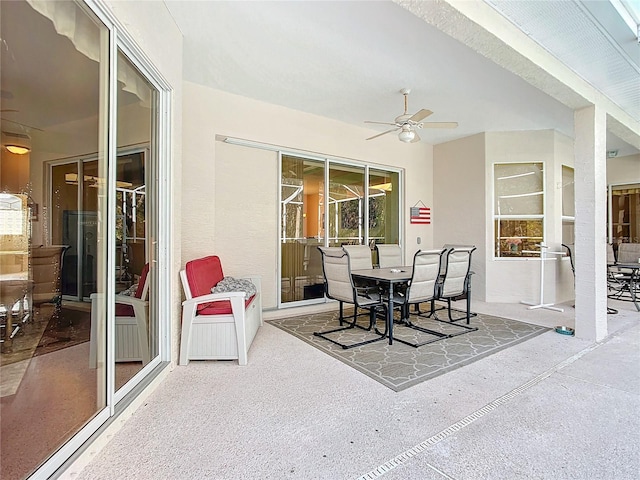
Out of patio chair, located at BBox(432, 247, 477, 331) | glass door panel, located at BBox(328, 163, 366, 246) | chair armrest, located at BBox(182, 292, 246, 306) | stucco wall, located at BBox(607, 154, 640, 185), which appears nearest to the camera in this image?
chair armrest, located at BBox(182, 292, 246, 306)

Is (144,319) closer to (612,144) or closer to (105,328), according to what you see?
(105,328)

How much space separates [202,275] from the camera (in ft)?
11.0

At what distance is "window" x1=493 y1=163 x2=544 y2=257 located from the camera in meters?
5.93

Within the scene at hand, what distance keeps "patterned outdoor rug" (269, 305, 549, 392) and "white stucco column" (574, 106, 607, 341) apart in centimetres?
55

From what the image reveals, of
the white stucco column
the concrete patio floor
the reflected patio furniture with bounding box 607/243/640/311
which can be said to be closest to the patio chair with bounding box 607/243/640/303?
the reflected patio furniture with bounding box 607/243/640/311

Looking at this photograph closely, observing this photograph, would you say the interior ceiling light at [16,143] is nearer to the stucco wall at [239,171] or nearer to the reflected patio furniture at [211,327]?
the reflected patio furniture at [211,327]

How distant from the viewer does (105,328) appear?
6.69 ft

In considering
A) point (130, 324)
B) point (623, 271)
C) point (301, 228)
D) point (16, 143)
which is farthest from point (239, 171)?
point (623, 271)

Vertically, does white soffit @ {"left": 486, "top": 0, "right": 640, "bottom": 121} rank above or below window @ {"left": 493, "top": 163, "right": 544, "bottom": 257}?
above

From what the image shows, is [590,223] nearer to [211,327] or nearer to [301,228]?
[301,228]

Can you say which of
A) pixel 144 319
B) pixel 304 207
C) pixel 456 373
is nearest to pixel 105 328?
pixel 144 319

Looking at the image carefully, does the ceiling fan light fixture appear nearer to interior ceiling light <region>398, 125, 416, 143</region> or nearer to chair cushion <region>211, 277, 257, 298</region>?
interior ceiling light <region>398, 125, 416, 143</region>

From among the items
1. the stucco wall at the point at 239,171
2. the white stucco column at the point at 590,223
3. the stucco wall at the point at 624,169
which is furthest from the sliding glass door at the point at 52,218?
the stucco wall at the point at 624,169

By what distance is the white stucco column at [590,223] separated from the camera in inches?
148
